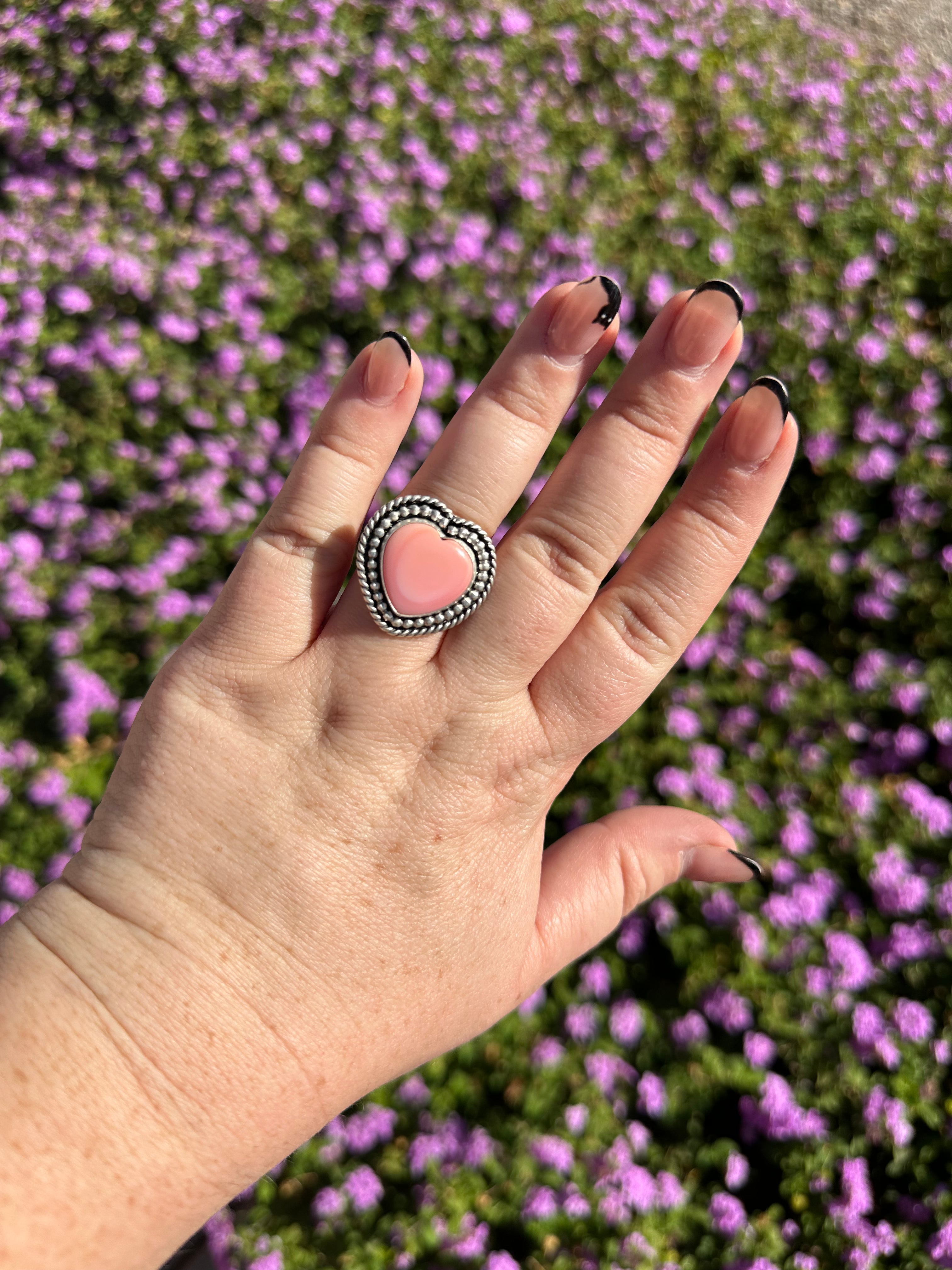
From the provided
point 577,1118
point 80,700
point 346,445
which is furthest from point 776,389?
point 80,700

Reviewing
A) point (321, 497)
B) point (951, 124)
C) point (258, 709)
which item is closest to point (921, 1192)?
point (258, 709)

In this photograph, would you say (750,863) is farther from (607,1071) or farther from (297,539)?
(297,539)

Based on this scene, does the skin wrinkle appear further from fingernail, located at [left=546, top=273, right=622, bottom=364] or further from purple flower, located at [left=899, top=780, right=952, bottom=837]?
purple flower, located at [left=899, top=780, right=952, bottom=837]

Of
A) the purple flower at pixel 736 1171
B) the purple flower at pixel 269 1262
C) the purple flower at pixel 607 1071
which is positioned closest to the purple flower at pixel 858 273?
the purple flower at pixel 607 1071

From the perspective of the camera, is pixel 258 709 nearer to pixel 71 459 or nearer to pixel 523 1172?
pixel 523 1172

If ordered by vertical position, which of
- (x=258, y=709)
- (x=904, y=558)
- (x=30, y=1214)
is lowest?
(x=30, y=1214)

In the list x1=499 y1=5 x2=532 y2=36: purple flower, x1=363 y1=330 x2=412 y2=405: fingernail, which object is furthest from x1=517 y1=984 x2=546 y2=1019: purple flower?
x1=499 y1=5 x2=532 y2=36: purple flower
